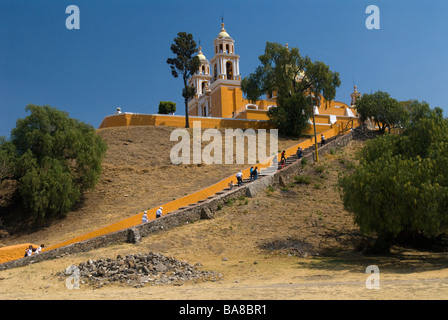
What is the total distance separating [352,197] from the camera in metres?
15.7

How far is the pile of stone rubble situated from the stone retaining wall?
2.66 metres

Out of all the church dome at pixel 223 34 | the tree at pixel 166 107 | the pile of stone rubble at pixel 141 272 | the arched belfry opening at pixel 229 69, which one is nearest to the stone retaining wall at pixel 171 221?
the pile of stone rubble at pixel 141 272

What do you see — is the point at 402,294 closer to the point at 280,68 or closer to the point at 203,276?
the point at 203,276

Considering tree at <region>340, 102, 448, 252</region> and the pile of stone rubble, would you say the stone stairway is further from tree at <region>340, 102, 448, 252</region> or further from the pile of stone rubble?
tree at <region>340, 102, 448, 252</region>

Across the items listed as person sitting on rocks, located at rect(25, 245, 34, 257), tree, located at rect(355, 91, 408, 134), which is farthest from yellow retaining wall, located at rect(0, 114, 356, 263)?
tree, located at rect(355, 91, 408, 134)

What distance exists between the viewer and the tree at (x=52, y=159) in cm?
2253

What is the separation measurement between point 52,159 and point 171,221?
901 centimetres

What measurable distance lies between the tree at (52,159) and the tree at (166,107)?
20623 millimetres

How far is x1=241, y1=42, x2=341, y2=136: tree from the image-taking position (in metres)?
37.8

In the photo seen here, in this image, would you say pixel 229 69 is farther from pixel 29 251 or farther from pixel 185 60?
pixel 29 251

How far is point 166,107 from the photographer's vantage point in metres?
47.4

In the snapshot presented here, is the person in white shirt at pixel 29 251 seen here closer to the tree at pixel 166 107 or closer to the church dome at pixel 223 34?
the tree at pixel 166 107
